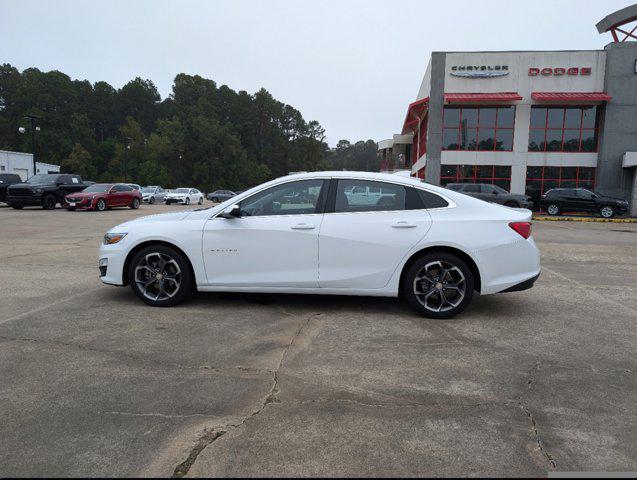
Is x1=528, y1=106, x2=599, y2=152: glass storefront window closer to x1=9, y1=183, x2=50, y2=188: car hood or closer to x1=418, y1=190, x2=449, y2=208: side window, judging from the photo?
x1=9, y1=183, x2=50, y2=188: car hood

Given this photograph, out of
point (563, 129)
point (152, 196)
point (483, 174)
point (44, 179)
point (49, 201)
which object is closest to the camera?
point (49, 201)

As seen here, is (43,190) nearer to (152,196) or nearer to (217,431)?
(152,196)

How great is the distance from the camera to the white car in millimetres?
5105

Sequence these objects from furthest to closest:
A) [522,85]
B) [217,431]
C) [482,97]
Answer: [522,85], [482,97], [217,431]

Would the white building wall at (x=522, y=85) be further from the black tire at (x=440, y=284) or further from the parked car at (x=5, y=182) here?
the black tire at (x=440, y=284)

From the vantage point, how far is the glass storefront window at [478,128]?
31656 millimetres

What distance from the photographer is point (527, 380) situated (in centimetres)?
361

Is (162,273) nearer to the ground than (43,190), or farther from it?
nearer to the ground

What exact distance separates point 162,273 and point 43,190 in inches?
885

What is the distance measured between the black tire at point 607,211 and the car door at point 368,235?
980 inches

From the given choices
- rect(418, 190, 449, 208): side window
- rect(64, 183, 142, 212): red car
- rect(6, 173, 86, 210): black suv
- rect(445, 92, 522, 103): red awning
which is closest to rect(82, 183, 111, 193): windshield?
rect(64, 183, 142, 212): red car

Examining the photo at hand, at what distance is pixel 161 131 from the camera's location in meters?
95.0

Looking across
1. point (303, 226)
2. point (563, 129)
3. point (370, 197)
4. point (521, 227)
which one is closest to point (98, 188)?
point (303, 226)

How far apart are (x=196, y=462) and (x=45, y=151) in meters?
107
